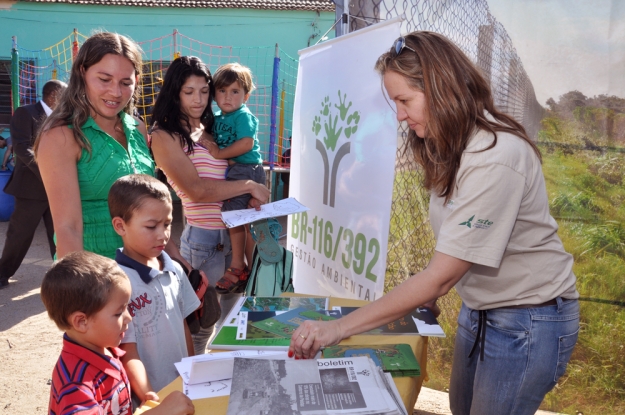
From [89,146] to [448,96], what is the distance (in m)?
1.25

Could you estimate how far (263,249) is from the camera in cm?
258

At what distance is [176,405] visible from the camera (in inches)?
53.6

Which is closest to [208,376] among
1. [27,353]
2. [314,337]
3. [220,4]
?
[314,337]

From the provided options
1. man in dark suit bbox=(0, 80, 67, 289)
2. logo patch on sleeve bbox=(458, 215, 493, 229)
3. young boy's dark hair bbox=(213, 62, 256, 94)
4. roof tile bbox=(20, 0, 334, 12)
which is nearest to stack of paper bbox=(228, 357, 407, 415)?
logo patch on sleeve bbox=(458, 215, 493, 229)

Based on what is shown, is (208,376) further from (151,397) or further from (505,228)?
(505,228)

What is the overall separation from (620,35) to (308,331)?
2.89 m

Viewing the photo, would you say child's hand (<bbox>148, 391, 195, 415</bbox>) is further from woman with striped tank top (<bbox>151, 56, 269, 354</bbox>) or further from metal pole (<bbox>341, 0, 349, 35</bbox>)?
metal pole (<bbox>341, 0, 349, 35</bbox>)

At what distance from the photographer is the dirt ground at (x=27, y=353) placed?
3270 mm

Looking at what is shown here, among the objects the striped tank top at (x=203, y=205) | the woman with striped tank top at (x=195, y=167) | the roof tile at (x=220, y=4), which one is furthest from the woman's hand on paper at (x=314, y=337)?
the roof tile at (x=220, y=4)

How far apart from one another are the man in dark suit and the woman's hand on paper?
455 cm

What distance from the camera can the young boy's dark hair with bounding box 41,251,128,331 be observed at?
145cm

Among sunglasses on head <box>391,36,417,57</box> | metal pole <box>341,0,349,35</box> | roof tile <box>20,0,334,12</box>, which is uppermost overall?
roof tile <box>20,0,334,12</box>

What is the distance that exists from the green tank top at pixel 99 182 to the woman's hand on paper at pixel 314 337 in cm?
88

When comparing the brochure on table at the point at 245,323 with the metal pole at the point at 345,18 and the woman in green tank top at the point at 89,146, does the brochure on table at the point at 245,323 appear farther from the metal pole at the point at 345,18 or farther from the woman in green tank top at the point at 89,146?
the metal pole at the point at 345,18
